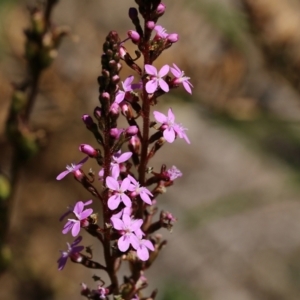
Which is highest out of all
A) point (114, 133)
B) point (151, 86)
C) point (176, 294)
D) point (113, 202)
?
point (176, 294)

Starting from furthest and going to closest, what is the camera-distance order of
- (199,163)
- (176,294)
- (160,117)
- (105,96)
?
A: (199,163) < (176,294) < (160,117) < (105,96)

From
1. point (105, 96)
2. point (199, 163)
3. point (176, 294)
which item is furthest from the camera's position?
point (199, 163)

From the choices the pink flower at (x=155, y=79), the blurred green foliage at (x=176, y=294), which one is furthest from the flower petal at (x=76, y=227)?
the blurred green foliage at (x=176, y=294)

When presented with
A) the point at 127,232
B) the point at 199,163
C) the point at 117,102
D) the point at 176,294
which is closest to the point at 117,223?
the point at 127,232

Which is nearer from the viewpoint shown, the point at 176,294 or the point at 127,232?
the point at 127,232

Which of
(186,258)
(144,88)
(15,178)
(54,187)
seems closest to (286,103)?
(186,258)

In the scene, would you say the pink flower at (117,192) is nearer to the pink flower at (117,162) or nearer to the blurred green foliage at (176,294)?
the pink flower at (117,162)

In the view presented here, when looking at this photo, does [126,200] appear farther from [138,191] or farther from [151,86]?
[151,86]
